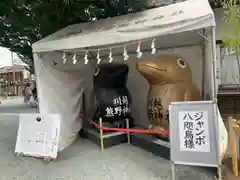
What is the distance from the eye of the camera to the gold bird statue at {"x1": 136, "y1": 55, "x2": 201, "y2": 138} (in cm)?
385

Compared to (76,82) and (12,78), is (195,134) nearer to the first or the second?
(76,82)

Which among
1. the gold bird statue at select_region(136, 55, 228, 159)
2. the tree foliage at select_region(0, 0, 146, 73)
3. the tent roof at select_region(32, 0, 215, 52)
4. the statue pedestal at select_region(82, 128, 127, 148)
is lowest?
the statue pedestal at select_region(82, 128, 127, 148)

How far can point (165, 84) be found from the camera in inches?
159

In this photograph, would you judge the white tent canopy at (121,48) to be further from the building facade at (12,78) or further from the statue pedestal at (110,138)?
the building facade at (12,78)

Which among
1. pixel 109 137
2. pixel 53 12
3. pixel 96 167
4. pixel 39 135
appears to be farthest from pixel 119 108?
pixel 53 12

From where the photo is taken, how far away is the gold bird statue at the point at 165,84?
3848 millimetres

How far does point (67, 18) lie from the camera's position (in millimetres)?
6098

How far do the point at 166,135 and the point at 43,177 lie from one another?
1.95m

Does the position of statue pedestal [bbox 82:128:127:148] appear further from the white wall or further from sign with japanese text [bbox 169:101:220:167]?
sign with japanese text [bbox 169:101:220:167]

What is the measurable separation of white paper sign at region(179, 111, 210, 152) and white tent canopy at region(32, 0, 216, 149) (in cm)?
37

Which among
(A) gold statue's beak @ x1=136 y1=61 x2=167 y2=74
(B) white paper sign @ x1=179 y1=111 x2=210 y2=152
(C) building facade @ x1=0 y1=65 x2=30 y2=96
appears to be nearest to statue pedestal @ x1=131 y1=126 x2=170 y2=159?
(B) white paper sign @ x1=179 y1=111 x2=210 y2=152

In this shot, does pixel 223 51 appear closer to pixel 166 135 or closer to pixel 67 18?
pixel 166 135

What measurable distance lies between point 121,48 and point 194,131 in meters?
2.60

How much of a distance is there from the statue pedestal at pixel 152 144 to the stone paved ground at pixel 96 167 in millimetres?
93
